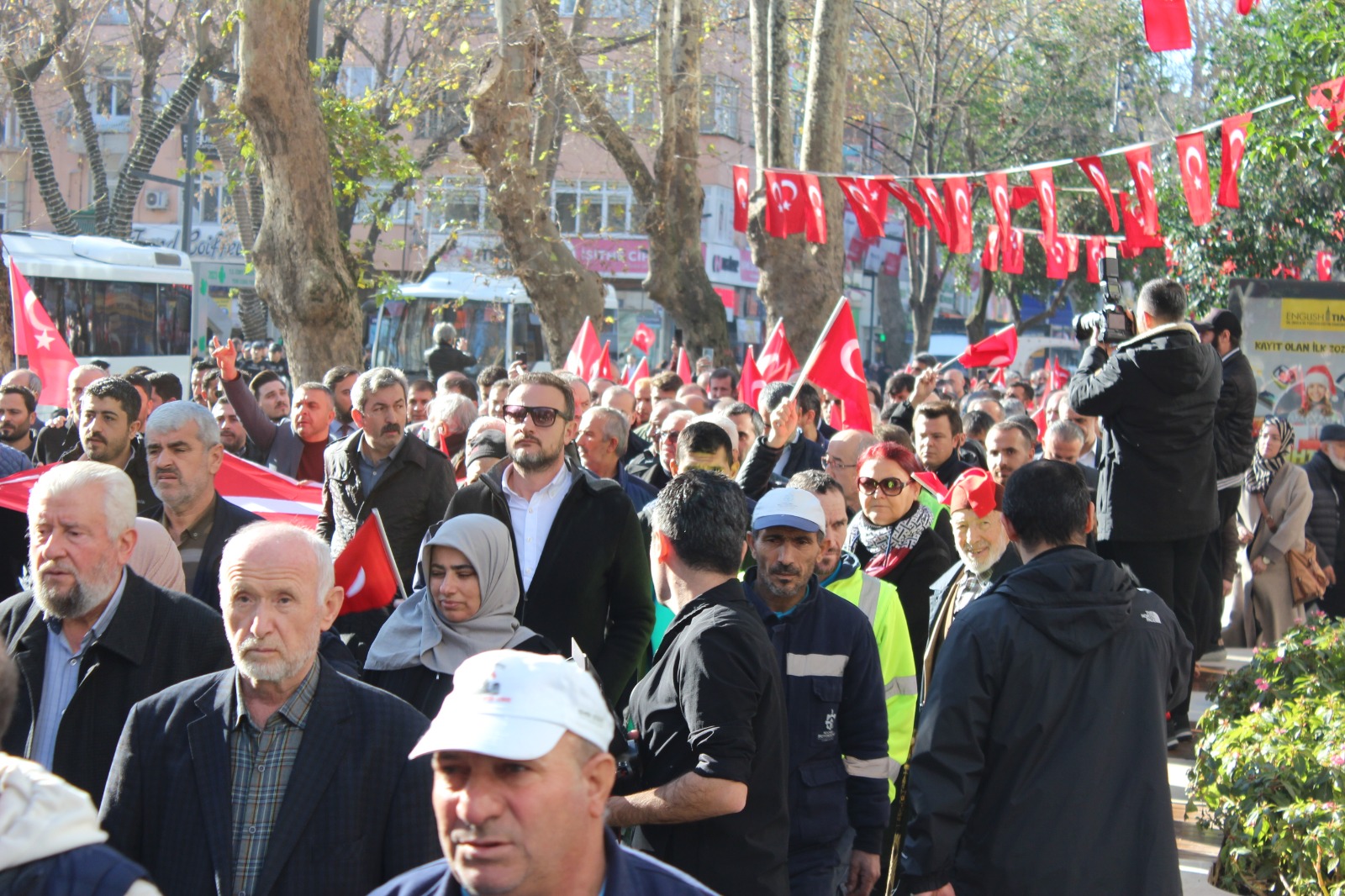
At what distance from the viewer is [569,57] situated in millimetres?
16141

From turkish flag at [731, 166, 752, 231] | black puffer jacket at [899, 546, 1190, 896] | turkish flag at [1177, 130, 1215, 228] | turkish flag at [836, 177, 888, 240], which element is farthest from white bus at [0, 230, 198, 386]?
black puffer jacket at [899, 546, 1190, 896]

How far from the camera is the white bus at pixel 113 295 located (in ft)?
71.8

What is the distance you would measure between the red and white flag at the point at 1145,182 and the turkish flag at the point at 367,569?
1057 cm

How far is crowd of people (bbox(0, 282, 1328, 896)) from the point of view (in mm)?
2189

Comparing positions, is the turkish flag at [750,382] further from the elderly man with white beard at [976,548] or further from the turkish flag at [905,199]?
the elderly man with white beard at [976,548]

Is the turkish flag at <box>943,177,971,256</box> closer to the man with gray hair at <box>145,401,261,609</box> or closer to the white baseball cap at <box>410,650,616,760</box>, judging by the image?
the man with gray hair at <box>145,401,261,609</box>

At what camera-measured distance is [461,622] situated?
166 inches

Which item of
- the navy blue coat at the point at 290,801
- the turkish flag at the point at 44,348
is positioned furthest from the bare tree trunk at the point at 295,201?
the navy blue coat at the point at 290,801

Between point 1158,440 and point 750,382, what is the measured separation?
261 inches

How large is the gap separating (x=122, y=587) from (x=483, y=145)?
1132 cm

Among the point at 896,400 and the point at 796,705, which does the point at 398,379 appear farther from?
the point at 896,400

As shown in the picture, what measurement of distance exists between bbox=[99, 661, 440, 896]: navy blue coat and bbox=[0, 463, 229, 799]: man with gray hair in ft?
1.30

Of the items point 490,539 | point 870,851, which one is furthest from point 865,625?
point 490,539

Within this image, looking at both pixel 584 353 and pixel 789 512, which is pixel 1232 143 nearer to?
pixel 584 353
